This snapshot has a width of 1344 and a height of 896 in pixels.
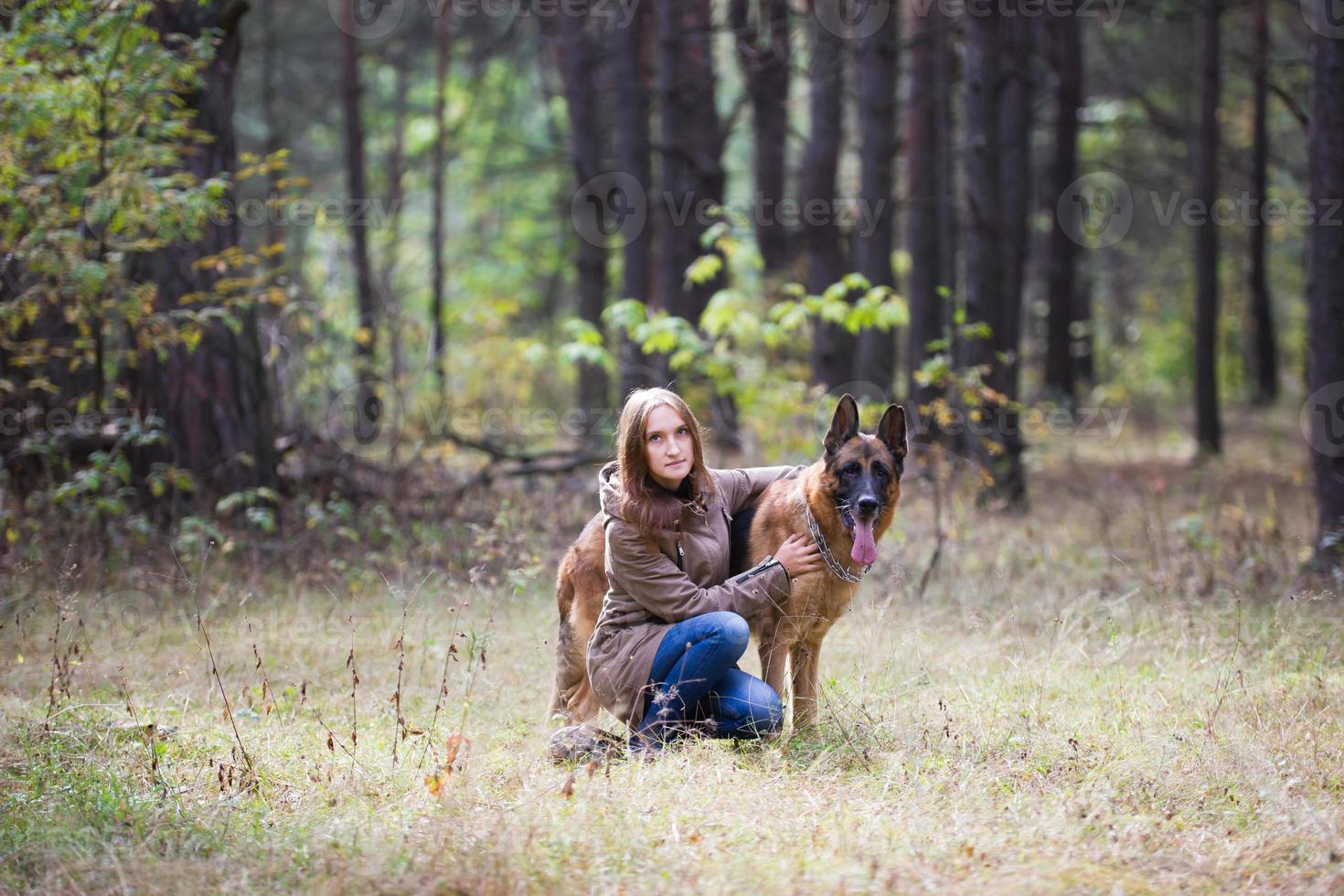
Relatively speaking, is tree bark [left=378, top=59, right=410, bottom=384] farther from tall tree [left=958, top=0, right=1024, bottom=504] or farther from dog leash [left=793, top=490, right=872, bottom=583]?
dog leash [left=793, top=490, right=872, bottom=583]

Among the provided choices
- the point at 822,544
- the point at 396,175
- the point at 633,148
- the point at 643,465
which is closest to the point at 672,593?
the point at 643,465

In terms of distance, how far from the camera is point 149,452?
9.30 metres

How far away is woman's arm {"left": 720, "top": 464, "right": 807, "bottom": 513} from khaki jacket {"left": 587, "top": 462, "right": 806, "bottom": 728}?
10.8 inches

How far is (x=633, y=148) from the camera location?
14203mm

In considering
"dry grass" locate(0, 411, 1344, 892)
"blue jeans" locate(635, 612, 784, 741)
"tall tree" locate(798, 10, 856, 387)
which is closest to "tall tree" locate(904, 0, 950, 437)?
"tall tree" locate(798, 10, 856, 387)

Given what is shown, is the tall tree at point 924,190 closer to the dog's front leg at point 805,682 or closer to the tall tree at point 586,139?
the tall tree at point 586,139

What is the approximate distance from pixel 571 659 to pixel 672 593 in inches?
29.6

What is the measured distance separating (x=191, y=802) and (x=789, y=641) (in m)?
2.56

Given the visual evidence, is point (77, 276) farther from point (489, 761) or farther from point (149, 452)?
point (489, 761)

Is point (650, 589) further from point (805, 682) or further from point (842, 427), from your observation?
point (842, 427)

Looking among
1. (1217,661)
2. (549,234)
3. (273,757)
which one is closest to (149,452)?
(273,757)

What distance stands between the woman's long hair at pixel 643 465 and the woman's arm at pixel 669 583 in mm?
85

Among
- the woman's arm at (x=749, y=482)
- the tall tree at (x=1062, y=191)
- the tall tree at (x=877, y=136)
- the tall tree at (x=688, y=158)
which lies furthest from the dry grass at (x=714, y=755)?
the tall tree at (x=1062, y=191)

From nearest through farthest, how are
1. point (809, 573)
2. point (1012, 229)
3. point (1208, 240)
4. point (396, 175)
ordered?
point (809, 573), point (1012, 229), point (1208, 240), point (396, 175)
